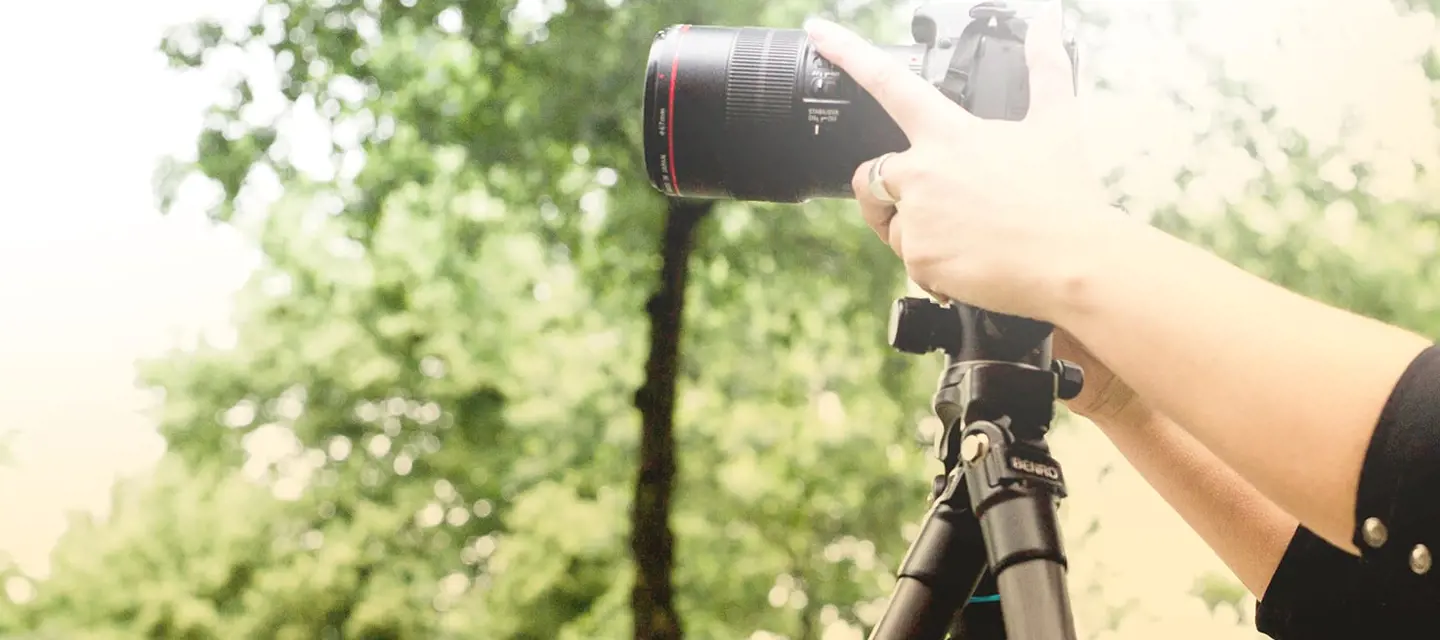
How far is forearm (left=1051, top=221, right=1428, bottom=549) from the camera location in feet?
1.21

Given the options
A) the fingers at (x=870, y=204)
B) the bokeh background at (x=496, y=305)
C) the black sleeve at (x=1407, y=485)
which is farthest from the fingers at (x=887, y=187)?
the bokeh background at (x=496, y=305)

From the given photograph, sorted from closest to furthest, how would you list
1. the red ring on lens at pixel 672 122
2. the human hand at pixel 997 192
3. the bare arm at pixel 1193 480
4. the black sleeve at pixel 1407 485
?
the black sleeve at pixel 1407 485 < the human hand at pixel 997 192 < the bare arm at pixel 1193 480 < the red ring on lens at pixel 672 122

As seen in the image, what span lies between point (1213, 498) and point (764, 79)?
37 centimetres

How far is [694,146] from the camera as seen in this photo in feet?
2.21

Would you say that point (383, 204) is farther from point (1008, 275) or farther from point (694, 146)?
point (1008, 275)

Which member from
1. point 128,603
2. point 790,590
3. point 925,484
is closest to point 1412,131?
point 925,484

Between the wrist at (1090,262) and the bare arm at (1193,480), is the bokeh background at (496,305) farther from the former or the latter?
the wrist at (1090,262)

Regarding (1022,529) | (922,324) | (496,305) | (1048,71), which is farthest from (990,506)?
(496,305)

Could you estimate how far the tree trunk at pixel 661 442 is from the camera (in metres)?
1.67

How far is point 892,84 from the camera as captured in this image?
0.53m

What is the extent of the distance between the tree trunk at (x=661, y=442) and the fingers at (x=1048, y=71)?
1145 millimetres

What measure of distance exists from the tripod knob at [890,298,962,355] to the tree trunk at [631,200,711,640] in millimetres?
1141

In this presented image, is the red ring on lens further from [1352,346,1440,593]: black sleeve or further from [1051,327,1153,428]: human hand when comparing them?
[1352,346,1440,593]: black sleeve

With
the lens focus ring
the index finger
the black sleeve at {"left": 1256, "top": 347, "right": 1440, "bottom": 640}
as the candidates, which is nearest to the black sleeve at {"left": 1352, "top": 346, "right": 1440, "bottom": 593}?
the black sleeve at {"left": 1256, "top": 347, "right": 1440, "bottom": 640}
